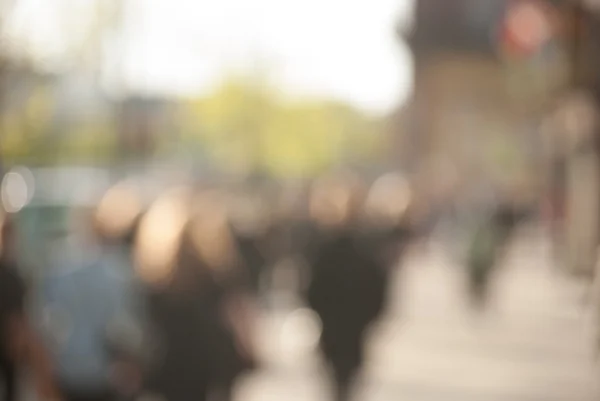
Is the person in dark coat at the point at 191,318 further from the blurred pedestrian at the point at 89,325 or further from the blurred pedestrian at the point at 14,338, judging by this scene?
the blurred pedestrian at the point at 14,338

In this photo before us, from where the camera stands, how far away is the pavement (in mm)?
10594

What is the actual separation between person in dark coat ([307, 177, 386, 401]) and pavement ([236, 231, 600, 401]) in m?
0.33

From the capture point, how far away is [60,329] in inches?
222

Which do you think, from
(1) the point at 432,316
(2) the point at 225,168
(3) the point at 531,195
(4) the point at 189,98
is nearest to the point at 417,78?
(2) the point at 225,168

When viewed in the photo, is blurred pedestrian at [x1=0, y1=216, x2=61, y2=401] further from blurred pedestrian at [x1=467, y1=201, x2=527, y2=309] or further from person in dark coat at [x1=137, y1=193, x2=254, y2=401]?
blurred pedestrian at [x1=467, y1=201, x2=527, y2=309]

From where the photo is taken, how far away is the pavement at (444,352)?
10.6 meters

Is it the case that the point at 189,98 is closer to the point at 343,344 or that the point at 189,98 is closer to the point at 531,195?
the point at 531,195

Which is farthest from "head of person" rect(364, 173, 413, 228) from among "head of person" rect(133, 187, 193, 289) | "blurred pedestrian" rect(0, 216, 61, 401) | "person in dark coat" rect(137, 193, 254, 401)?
"blurred pedestrian" rect(0, 216, 61, 401)

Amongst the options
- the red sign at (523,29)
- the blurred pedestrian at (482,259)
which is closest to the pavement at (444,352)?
the blurred pedestrian at (482,259)

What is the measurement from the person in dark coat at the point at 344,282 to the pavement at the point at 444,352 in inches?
13.0

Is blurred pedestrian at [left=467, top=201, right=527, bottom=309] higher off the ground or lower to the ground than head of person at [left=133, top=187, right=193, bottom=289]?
lower

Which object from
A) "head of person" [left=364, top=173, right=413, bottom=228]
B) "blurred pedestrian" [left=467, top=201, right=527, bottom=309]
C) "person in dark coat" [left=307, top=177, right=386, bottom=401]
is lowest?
"blurred pedestrian" [left=467, top=201, right=527, bottom=309]

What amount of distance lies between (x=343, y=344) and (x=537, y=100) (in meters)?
22.2

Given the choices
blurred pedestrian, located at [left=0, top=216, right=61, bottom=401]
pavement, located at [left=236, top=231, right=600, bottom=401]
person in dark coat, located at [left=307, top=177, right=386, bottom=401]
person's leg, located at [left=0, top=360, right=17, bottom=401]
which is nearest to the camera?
blurred pedestrian, located at [left=0, top=216, right=61, bottom=401]
